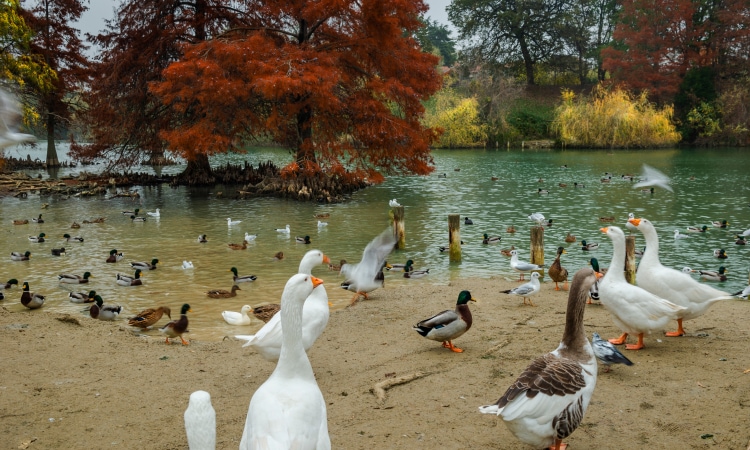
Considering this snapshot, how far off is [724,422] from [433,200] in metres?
18.6

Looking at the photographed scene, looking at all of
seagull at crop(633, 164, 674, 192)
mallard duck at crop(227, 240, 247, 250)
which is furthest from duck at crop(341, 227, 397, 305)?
seagull at crop(633, 164, 674, 192)

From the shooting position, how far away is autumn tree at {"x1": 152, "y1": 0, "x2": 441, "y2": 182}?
21391 mm

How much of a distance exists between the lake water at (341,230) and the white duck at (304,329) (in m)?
2.31

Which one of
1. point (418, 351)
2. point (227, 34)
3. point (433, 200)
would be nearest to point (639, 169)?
point (433, 200)

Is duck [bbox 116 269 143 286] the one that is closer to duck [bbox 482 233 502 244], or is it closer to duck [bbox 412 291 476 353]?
duck [bbox 412 291 476 353]

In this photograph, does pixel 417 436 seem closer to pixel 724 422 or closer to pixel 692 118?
pixel 724 422

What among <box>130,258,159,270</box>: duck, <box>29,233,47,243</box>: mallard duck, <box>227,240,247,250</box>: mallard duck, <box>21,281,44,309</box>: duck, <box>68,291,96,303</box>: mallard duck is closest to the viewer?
<box>21,281,44,309</box>: duck

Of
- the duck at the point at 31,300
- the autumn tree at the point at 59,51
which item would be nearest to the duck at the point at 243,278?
the duck at the point at 31,300

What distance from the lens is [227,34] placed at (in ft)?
83.5

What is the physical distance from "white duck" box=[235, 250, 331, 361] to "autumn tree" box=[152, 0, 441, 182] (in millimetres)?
14848

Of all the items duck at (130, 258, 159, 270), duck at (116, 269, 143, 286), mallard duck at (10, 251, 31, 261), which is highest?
mallard duck at (10, 251, 31, 261)

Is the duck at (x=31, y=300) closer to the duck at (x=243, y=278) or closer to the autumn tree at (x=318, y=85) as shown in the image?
the duck at (x=243, y=278)

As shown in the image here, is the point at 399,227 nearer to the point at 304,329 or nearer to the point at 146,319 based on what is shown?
the point at 146,319

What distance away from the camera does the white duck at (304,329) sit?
5.79 m
